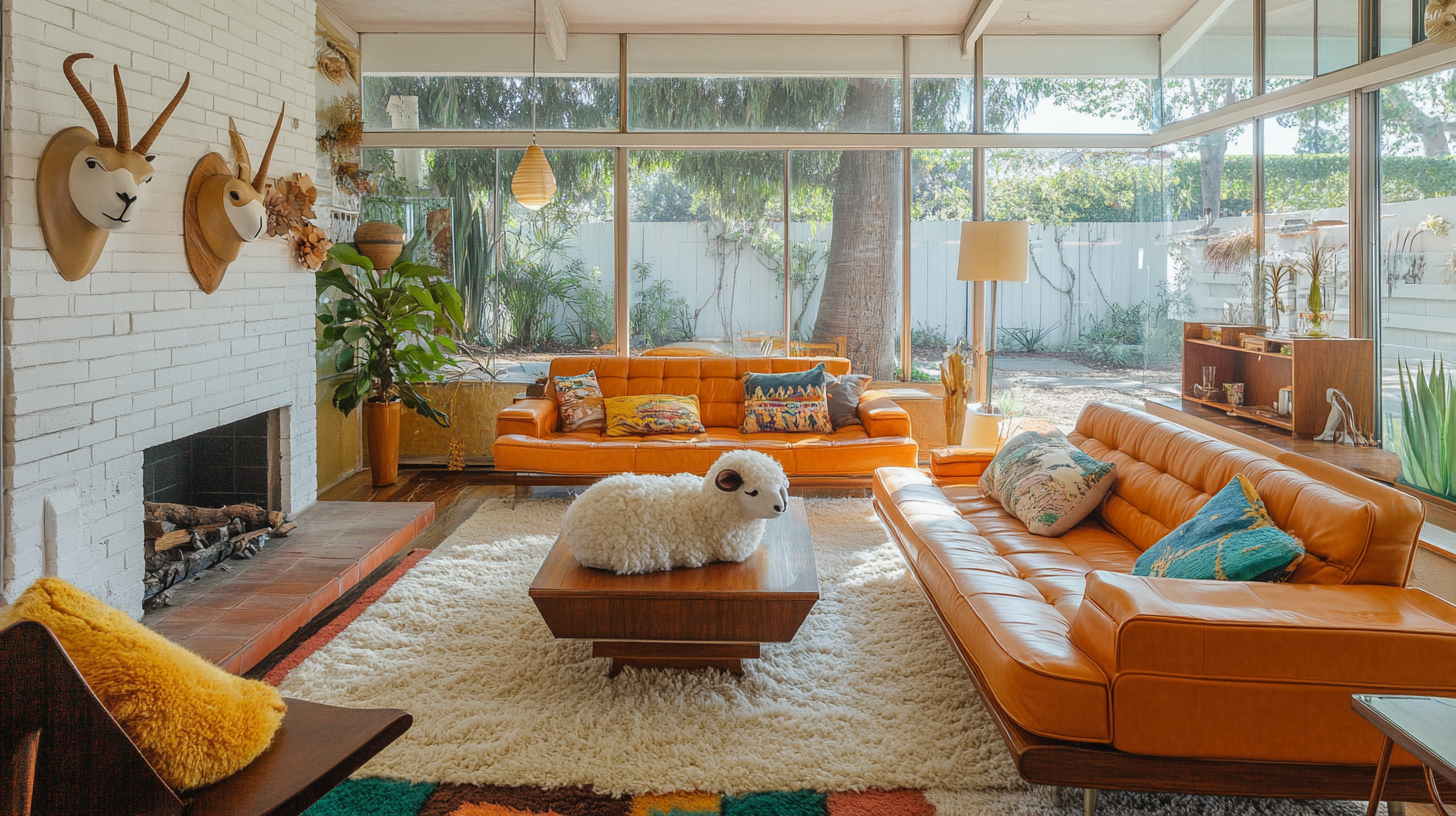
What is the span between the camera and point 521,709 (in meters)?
2.66

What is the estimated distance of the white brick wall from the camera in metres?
2.57

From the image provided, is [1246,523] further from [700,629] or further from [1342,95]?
[1342,95]

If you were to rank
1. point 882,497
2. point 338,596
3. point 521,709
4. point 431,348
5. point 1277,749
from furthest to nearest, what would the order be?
point 431,348 < point 882,497 < point 338,596 < point 521,709 < point 1277,749

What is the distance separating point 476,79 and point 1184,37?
15.6 feet

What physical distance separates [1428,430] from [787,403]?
3.08 m

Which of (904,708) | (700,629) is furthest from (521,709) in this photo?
(904,708)

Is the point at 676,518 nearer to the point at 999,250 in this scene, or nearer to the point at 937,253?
the point at 999,250

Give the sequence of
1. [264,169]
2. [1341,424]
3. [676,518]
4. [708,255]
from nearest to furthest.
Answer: [676,518] < [264,169] < [1341,424] < [708,255]

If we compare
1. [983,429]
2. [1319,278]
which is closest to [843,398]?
[983,429]

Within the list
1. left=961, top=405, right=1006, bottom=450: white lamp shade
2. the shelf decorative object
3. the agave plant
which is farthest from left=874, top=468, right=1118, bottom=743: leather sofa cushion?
the shelf decorative object

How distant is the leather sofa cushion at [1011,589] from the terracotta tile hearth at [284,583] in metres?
2.19

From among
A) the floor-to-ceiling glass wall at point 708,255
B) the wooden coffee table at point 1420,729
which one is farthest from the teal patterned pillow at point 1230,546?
the floor-to-ceiling glass wall at point 708,255

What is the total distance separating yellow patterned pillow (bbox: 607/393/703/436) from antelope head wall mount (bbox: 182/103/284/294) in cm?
228

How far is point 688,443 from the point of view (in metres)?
5.07
